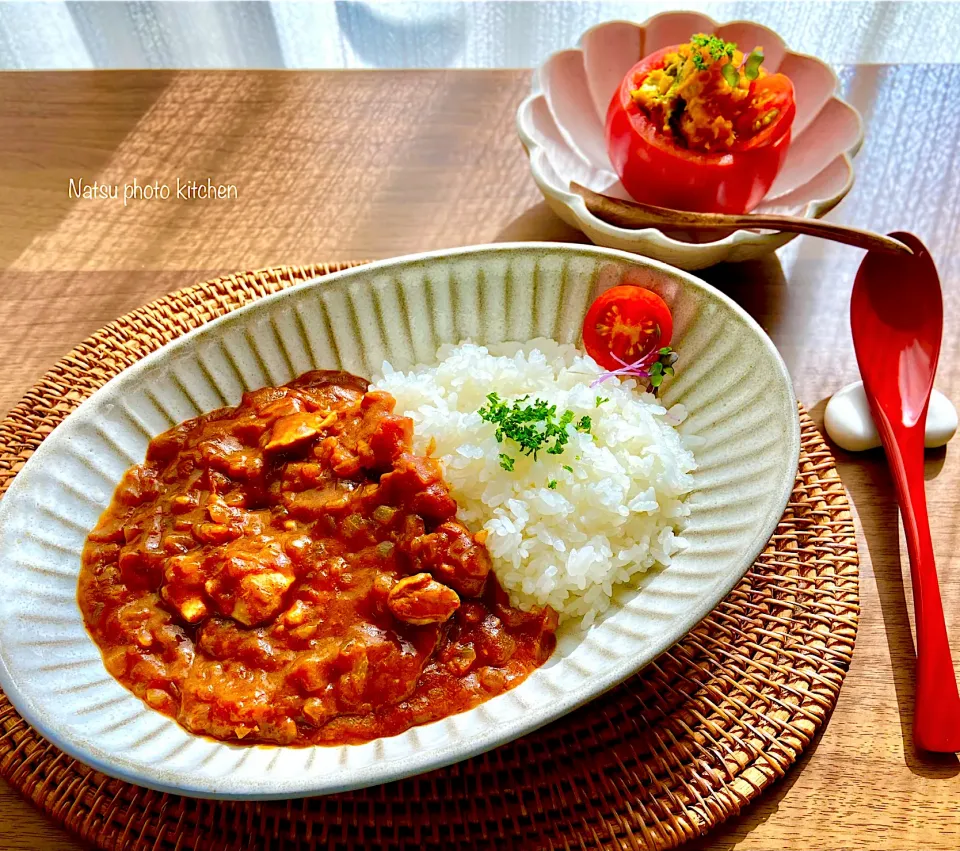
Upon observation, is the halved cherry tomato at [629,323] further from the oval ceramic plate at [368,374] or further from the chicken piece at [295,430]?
the chicken piece at [295,430]

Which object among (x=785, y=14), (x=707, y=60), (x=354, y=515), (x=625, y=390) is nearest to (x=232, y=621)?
(x=354, y=515)

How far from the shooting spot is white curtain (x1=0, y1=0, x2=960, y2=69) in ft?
13.6

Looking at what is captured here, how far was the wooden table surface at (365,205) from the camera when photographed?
230 cm

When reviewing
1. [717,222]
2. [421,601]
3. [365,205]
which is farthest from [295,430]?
[717,222]

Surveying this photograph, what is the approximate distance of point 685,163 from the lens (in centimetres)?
264

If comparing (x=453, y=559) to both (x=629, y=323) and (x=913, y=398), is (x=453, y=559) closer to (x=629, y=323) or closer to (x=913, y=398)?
(x=629, y=323)

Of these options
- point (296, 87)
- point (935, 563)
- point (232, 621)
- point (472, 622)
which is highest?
point (296, 87)

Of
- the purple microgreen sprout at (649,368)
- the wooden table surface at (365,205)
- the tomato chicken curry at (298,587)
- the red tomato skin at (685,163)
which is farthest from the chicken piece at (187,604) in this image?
the red tomato skin at (685,163)

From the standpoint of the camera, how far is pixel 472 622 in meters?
1.94

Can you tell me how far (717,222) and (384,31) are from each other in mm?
2668

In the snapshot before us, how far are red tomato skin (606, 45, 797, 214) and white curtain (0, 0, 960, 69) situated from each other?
165 centimetres

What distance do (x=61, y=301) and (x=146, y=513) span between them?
1.17m

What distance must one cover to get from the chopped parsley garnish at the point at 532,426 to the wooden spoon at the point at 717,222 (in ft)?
2.83

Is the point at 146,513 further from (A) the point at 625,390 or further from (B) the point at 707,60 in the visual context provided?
(B) the point at 707,60
